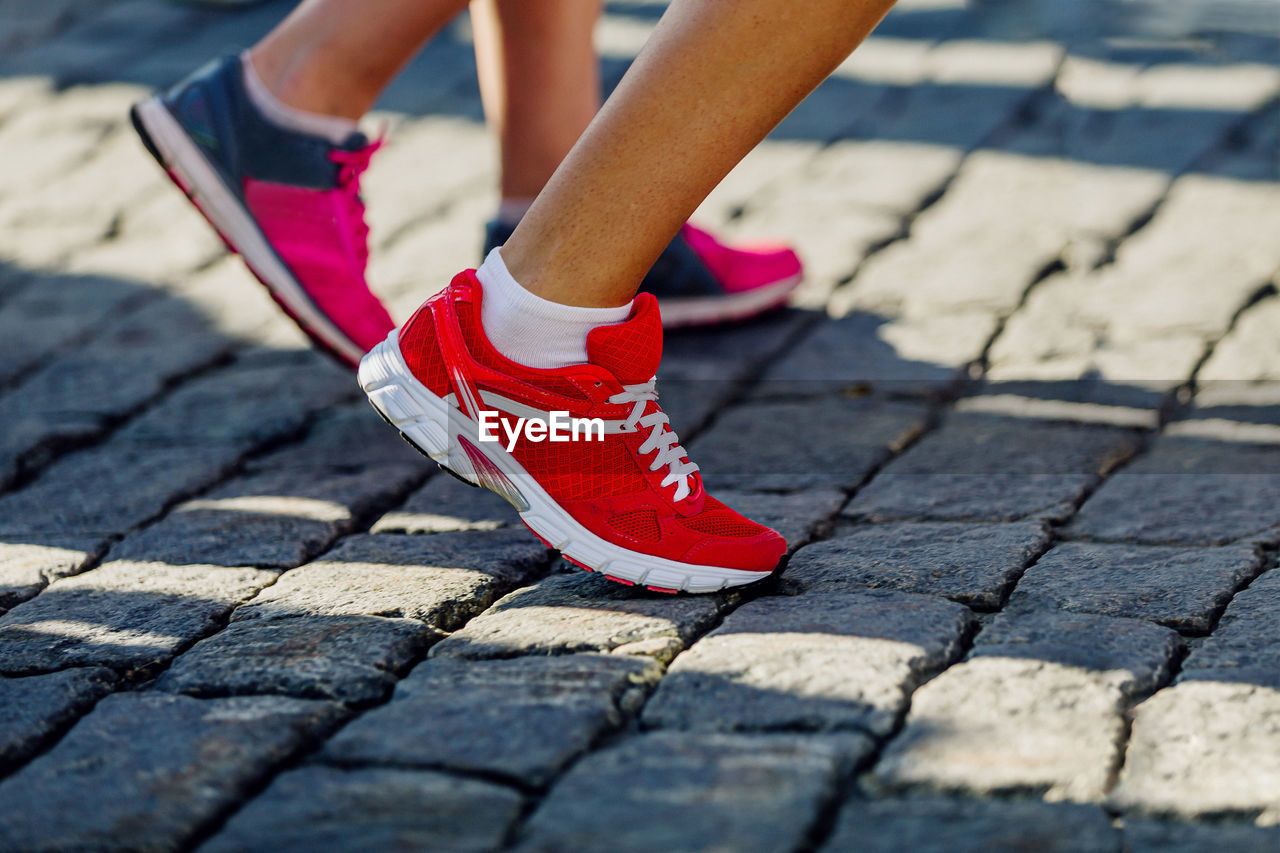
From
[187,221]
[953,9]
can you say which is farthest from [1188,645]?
[953,9]

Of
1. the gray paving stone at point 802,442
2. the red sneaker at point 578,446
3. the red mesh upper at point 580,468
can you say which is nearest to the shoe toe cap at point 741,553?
the red sneaker at point 578,446

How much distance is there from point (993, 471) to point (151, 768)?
4.47 ft

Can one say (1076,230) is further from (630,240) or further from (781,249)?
(630,240)

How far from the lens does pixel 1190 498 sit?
204 centimetres

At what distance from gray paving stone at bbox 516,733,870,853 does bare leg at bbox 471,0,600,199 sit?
5.10ft

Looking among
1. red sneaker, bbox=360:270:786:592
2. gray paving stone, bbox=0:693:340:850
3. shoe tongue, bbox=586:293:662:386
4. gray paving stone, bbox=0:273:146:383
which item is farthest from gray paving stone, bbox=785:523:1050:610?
gray paving stone, bbox=0:273:146:383

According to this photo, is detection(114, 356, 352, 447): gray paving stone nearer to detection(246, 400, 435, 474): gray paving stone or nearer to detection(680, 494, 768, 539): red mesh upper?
detection(246, 400, 435, 474): gray paving stone

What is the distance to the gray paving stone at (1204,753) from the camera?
4.08 ft

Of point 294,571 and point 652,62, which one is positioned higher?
point 652,62

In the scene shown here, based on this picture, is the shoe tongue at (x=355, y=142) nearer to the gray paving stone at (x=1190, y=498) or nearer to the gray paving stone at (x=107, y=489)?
the gray paving stone at (x=107, y=489)

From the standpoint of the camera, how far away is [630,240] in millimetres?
1631

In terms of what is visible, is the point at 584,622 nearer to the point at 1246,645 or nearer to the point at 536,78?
the point at 1246,645

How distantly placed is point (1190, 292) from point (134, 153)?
3067 mm

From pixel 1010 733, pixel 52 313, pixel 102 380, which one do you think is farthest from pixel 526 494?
pixel 52 313
